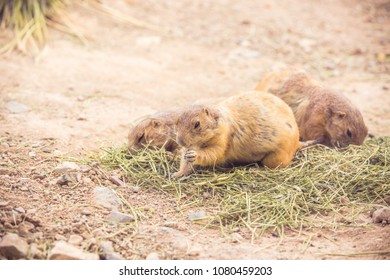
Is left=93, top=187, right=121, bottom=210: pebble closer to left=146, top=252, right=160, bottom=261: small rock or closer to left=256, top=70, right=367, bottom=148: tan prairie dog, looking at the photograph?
left=146, top=252, right=160, bottom=261: small rock

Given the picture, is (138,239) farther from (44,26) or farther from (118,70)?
(44,26)

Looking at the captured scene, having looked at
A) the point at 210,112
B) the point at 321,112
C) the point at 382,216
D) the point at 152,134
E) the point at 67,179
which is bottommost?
the point at 67,179

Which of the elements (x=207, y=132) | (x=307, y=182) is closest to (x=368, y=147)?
(x=307, y=182)

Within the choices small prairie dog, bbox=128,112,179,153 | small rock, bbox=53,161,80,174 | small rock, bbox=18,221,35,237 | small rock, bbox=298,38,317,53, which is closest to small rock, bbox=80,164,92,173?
small rock, bbox=53,161,80,174

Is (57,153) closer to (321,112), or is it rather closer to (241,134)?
(241,134)

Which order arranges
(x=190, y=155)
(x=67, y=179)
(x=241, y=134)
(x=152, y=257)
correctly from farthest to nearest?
(x=241, y=134), (x=190, y=155), (x=67, y=179), (x=152, y=257)

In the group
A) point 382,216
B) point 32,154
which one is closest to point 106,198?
point 32,154
